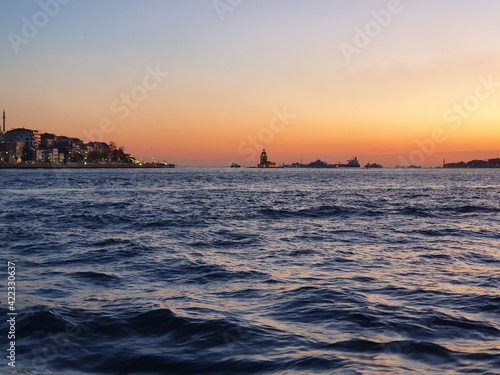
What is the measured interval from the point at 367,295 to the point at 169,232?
13905 millimetres

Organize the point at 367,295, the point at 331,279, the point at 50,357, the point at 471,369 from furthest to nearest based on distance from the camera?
the point at 331,279, the point at 367,295, the point at 50,357, the point at 471,369

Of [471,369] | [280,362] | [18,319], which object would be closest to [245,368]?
[280,362]

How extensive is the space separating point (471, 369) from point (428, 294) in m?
4.62

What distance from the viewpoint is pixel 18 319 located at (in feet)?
30.3

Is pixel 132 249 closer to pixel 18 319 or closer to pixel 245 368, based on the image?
pixel 18 319

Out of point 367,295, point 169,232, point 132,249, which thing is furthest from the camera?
point 169,232

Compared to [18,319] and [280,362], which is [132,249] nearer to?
[18,319]

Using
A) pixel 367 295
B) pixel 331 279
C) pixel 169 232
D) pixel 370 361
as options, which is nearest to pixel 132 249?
pixel 169 232

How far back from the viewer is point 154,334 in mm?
8648

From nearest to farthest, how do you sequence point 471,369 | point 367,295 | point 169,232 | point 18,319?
point 471,369, point 18,319, point 367,295, point 169,232

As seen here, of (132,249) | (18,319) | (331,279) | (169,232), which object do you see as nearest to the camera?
(18,319)

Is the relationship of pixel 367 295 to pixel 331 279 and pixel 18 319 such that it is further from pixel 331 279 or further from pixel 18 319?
pixel 18 319

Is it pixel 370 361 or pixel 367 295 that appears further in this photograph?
pixel 367 295

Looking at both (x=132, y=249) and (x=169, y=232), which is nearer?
(x=132, y=249)
